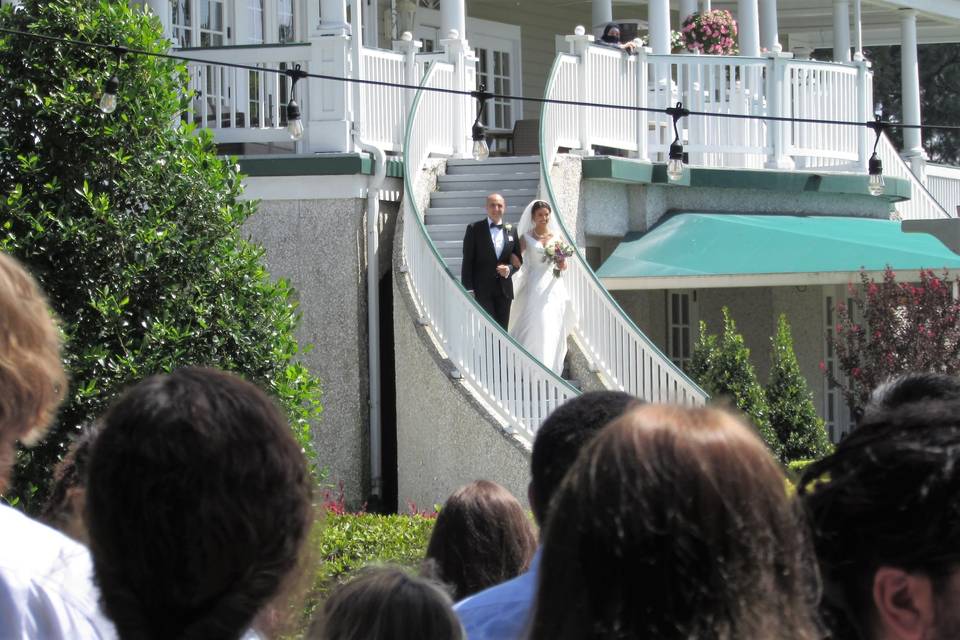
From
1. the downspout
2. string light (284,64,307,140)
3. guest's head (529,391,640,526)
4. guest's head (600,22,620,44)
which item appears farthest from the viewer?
guest's head (600,22,620,44)

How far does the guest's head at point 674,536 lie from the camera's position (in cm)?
189

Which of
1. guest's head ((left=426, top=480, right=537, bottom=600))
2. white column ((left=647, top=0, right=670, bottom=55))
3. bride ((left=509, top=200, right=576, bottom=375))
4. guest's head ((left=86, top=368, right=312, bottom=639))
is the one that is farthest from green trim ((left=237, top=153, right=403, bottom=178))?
guest's head ((left=86, top=368, right=312, bottom=639))

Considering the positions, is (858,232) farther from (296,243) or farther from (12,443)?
(12,443)

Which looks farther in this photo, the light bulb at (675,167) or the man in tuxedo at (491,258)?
the light bulb at (675,167)

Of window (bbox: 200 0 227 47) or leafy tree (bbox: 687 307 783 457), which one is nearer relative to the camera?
leafy tree (bbox: 687 307 783 457)

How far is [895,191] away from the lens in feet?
59.9

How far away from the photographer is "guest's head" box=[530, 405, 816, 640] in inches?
74.5

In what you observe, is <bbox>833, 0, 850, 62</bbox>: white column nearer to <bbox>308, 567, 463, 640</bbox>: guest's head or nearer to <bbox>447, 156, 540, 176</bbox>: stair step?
<bbox>447, 156, 540, 176</bbox>: stair step

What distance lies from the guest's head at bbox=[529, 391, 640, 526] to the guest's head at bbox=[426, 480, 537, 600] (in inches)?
36.5

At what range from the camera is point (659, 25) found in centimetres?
1753

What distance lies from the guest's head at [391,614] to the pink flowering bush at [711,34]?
51.3 ft

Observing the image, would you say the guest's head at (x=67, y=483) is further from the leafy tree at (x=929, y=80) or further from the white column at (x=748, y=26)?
the leafy tree at (x=929, y=80)

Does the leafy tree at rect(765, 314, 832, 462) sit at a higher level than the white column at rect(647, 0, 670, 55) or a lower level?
lower

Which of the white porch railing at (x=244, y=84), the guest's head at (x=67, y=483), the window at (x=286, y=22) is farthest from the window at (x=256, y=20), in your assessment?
the guest's head at (x=67, y=483)
